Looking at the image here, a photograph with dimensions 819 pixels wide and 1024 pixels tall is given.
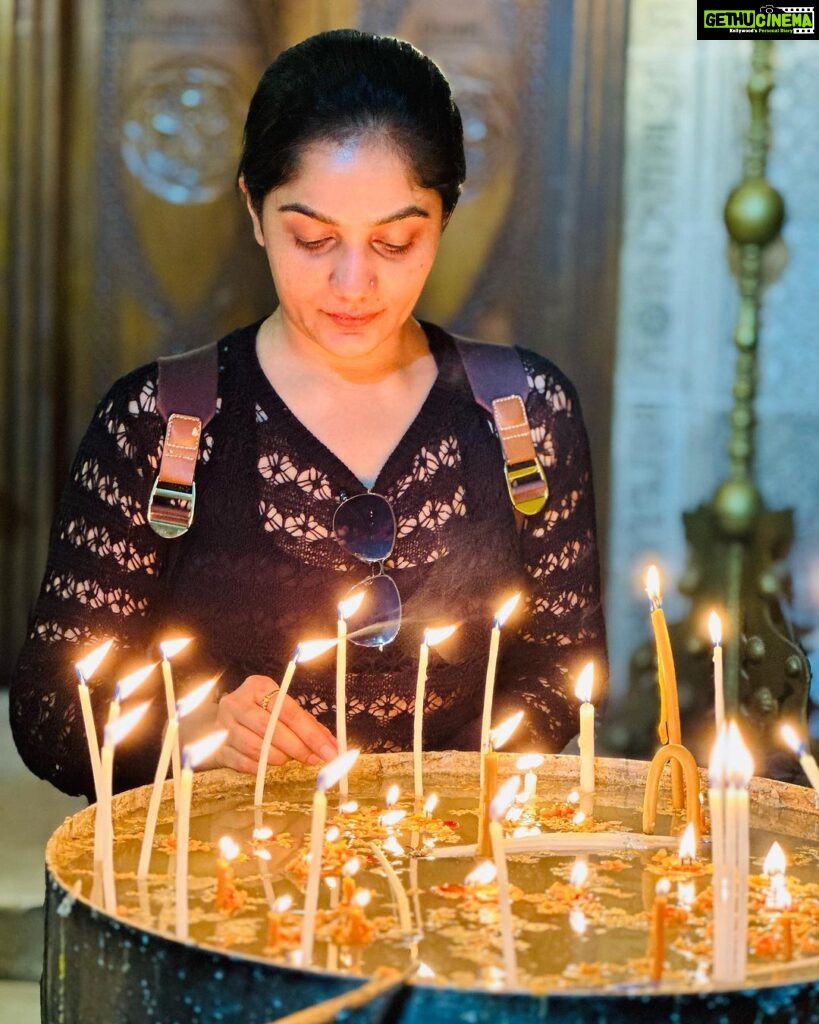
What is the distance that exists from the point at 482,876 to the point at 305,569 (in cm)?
91

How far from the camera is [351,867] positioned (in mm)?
1358

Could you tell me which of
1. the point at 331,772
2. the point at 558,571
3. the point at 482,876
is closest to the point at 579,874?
the point at 482,876

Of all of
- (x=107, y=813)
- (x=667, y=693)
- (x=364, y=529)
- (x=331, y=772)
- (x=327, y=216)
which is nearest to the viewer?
(x=331, y=772)

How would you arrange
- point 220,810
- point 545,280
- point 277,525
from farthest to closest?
1. point 545,280
2. point 277,525
3. point 220,810

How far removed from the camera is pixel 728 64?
3709 millimetres

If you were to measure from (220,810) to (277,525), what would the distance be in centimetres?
68

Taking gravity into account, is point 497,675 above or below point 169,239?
below

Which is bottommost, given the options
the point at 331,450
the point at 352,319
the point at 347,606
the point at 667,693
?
the point at 667,693

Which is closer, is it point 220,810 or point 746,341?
point 220,810

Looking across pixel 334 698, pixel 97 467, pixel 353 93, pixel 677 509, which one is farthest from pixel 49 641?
pixel 677 509

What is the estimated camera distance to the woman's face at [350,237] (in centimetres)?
206

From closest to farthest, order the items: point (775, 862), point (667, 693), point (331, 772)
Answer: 1. point (331, 772)
2. point (775, 862)
3. point (667, 693)

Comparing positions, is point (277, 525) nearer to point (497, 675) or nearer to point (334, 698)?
point (334, 698)

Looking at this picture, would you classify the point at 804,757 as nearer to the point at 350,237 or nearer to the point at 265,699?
the point at 265,699
